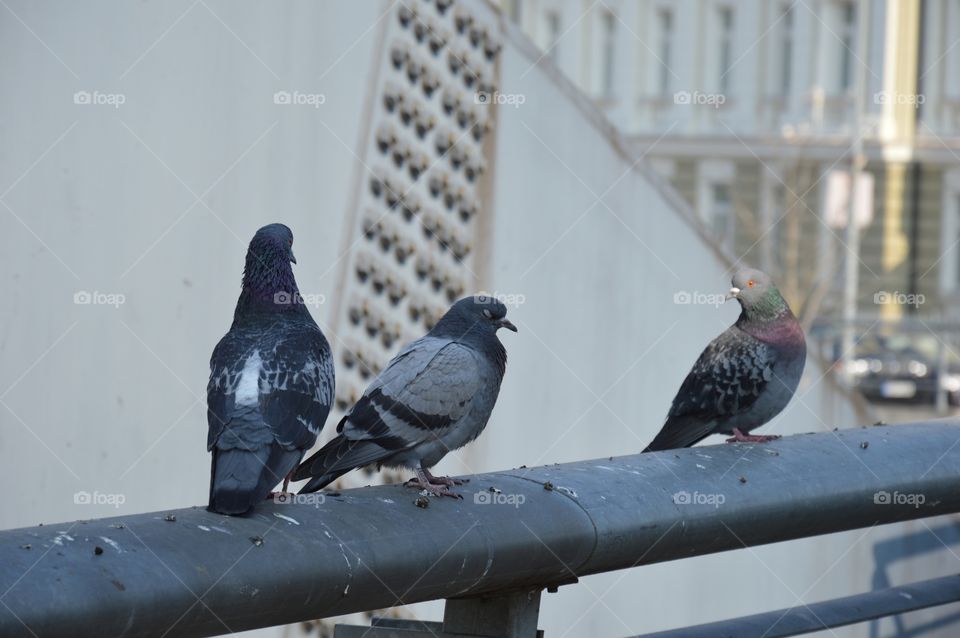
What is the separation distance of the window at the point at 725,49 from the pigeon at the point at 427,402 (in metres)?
36.6

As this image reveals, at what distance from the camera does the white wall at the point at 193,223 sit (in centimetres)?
525

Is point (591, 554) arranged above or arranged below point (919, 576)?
above

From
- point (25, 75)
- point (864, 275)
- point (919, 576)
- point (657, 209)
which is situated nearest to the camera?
point (25, 75)

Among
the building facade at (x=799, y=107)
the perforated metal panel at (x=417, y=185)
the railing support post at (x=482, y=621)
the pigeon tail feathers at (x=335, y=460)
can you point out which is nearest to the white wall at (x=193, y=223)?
the perforated metal panel at (x=417, y=185)

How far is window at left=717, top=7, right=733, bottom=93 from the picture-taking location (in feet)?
132

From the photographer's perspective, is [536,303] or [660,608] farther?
[660,608]

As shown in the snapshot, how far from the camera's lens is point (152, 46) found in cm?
566

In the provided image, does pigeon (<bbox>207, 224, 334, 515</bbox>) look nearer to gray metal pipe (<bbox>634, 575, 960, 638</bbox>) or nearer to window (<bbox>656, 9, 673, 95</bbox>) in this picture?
gray metal pipe (<bbox>634, 575, 960, 638</bbox>)

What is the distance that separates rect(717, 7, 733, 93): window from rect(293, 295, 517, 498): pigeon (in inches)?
1439

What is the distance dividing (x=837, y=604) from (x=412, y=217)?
4.30 m

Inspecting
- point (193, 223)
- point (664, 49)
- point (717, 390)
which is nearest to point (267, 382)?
point (193, 223)

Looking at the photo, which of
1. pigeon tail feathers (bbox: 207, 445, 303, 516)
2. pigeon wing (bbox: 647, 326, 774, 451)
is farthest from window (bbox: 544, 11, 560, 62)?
pigeon tail feathers (bbox: 207, 445, 303, 516)

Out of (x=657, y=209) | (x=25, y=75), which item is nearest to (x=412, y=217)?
(x=657, y=209)

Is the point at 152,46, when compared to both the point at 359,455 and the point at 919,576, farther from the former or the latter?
the point at 919,576
